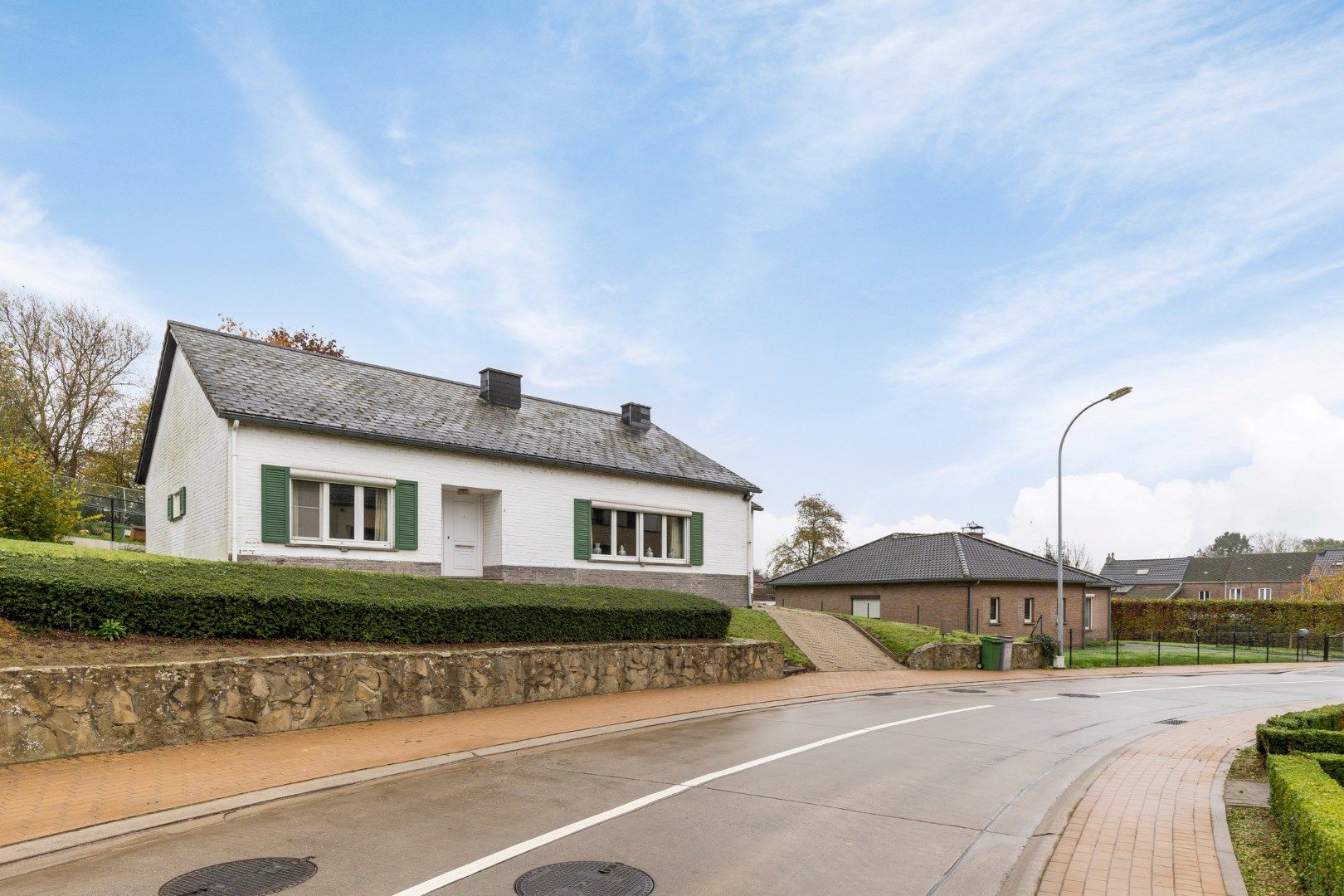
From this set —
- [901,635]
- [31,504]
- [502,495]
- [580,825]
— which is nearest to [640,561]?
[502,495]

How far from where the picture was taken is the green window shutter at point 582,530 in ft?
73.5

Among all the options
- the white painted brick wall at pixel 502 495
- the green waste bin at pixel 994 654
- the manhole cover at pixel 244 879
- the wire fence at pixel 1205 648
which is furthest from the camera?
the wire fence at pixel 1205 648

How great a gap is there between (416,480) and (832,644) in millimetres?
11832

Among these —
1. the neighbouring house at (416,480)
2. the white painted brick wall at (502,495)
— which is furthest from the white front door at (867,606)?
the white painted brick wall at (502,495)

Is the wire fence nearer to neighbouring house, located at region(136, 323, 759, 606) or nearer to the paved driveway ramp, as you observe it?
the paved driveway ramp

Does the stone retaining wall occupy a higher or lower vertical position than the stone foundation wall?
lower

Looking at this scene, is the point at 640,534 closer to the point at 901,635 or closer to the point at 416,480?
the point at 416,480

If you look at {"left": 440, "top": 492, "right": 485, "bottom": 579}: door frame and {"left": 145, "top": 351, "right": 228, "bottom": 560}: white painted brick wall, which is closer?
{"left": 145, "top": 351, "right": 228, "bottom": 560}: white painted brick wall

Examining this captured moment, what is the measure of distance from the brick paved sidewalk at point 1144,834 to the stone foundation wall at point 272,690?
823cm

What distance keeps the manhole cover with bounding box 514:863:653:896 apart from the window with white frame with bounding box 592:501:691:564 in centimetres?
1697

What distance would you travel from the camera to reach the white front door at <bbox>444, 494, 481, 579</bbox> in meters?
20.8

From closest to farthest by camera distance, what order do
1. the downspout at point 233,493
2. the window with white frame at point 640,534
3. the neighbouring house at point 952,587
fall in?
the downspout at point 233,493
the window with white frame at point 640,534
the neighbouring house at point 952,587

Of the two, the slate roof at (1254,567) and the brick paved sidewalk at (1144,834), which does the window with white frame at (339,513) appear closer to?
the brick paved sidewalk at (1144,834)

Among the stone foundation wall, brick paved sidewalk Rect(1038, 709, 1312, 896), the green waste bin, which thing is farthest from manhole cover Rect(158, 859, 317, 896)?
the green waste bin
